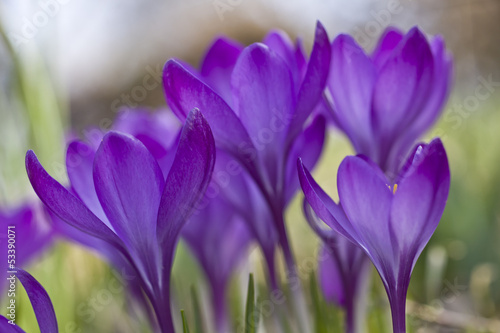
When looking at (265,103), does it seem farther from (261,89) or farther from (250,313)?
(250,313)

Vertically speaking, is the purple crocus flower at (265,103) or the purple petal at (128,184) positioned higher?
the purple crocus flower at (265,103)

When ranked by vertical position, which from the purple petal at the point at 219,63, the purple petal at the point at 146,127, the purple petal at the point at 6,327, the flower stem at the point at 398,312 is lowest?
the purple petal at the point at 6,327

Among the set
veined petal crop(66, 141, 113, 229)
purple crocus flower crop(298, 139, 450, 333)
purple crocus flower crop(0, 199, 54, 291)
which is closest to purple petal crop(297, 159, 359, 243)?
purple crocus flower crop(298, 139, 450, 333)

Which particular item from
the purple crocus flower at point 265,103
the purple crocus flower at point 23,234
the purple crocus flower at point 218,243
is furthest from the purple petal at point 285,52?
the purple crocus flower at point 23,234

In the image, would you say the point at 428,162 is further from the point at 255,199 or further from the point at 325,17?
the point at 325,17

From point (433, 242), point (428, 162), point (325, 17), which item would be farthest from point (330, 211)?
point (325, 17)

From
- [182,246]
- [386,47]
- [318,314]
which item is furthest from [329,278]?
[182,246]

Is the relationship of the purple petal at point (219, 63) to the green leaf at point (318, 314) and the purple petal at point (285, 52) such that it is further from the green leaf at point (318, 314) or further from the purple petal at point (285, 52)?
the green leaf at point (318, 314)

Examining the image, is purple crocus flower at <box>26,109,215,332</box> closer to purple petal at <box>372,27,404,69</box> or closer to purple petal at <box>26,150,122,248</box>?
purple petal at <box>26,150,122,248</box>
